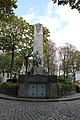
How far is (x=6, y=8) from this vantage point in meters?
8.53

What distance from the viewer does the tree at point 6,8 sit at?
27.0 feet

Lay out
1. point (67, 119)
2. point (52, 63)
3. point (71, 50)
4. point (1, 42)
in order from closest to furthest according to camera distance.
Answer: point (67, 119)
point (1, 42)
point (52, 63)
point (71, 50)

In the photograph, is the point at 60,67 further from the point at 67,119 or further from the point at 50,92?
the point at 67,119

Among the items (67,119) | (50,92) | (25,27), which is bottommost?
(67,119)

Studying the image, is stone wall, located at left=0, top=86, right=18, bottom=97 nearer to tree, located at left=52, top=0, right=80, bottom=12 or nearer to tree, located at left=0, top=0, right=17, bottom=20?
tree, located at left=0, top=0, right=17, bottom=20

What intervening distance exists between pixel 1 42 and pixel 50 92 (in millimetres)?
19390

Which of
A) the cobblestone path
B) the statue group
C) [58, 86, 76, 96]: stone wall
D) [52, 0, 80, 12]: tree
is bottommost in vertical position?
the cobblestone path

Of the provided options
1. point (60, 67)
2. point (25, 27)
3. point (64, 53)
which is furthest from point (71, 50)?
point (25, 27)

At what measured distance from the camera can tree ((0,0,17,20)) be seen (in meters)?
8.22

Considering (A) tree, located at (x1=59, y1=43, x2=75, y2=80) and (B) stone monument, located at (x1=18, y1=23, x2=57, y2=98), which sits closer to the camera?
(B) stone monument, located at (x1=18, y1=23, x2=57, y2=98)

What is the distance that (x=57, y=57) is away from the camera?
189 ft

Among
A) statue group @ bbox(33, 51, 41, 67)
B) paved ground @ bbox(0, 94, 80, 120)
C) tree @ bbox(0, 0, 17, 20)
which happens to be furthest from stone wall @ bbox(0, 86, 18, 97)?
tree @ bbox(0, 0, 17, 20)

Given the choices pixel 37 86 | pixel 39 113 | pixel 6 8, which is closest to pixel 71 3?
A: pixel 6 8

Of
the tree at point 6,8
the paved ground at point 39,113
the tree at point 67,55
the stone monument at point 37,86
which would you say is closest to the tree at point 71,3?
the tree at point 6,8
